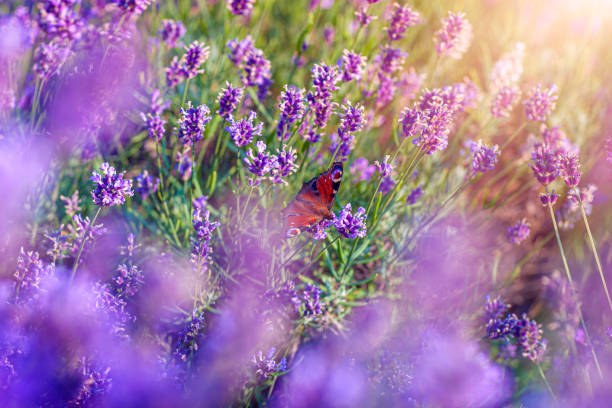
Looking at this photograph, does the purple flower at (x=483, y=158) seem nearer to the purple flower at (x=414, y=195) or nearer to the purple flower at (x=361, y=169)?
the purple flower at (x=414, y=195)

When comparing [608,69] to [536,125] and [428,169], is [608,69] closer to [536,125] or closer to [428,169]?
[536,125]

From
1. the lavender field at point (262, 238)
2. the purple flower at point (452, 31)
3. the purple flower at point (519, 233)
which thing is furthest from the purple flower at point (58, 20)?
the purple flower at point (519, 233)

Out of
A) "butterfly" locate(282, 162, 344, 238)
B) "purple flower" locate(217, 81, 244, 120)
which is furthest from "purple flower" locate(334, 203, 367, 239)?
"purple flower" locate(217, 81, 244, 120)

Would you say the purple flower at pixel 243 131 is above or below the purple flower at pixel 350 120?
below

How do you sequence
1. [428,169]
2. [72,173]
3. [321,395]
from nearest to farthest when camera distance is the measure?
[321,395] → [72,173] → [428,169]

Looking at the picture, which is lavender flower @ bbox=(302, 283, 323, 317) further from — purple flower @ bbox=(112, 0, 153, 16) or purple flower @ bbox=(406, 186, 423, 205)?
purple flower @ bbox=(112, 0, 153, 16)

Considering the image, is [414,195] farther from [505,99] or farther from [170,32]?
[170,32]

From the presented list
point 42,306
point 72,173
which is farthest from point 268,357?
point 72,173
